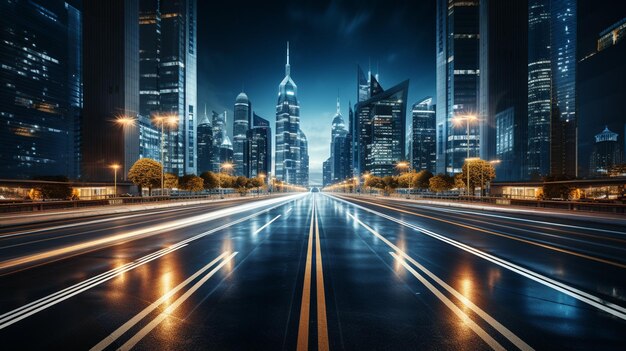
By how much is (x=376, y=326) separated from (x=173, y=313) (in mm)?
3729

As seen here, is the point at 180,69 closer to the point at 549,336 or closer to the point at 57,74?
the point at 57,74

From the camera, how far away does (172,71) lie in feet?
568

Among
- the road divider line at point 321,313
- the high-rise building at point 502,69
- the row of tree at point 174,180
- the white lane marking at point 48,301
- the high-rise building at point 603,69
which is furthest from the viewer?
the high-rise building at point 603,69

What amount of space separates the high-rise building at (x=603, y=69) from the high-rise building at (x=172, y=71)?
244m

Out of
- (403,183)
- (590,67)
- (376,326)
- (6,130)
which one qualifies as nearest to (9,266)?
(376,326)

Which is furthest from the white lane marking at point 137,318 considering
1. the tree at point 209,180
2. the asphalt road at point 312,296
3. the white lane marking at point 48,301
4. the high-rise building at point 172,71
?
the high-rise building at point 172,71

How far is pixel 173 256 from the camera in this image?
382 inches

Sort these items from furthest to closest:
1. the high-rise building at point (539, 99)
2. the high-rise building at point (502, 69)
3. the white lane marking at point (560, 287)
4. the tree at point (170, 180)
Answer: the high-rise building at point (539, 99) < the high-rise building at point (502, 69) < the tree at point (170, 180) < the white lane marking at point (560, 287)

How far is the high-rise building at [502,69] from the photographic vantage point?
129625 mm

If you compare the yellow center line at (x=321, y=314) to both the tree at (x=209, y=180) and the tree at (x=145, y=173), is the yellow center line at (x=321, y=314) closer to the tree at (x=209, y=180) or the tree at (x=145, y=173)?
the tree at (x=145, y=173)

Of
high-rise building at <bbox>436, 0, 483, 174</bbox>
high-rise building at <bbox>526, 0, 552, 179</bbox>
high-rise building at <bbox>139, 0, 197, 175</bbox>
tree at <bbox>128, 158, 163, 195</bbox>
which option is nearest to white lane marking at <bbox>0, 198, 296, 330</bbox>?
tree at <bbox>128, 158, 163, 195</bbox>

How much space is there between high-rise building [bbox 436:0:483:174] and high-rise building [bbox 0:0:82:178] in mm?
238381

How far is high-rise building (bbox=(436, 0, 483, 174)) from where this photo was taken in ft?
509

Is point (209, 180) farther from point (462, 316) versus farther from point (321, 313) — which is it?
point (462, 316)
